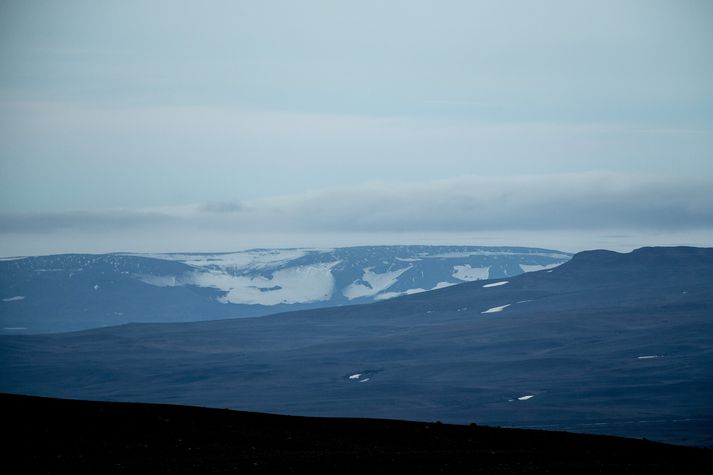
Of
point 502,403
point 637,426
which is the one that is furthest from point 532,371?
point 637,426

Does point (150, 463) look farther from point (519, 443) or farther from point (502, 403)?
point (502, 403)

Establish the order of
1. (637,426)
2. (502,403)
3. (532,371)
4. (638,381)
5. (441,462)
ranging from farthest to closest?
(532,371) < (638,381) < (502,403) < (637,426) < (441,462)

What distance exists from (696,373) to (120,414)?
153m

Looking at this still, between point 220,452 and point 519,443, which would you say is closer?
point 220,452

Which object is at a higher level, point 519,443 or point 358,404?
point 519,443

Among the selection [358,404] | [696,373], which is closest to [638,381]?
[696,373]

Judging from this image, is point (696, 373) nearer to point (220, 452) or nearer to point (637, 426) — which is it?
point (637, 426)

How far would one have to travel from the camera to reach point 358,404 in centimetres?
17150

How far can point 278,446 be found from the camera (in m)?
37.2

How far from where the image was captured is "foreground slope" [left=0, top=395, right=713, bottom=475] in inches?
1320

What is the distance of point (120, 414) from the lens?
132ft

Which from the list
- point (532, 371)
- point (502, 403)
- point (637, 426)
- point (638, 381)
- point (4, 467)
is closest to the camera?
point (4, 467)

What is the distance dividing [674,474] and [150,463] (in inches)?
537

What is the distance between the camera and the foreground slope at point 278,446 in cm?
3353
